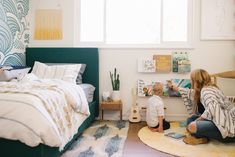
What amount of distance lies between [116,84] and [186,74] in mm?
1083

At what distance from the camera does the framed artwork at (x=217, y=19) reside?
3725 mm

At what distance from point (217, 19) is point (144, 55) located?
3.96 feet

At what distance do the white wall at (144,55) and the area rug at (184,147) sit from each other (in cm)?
95

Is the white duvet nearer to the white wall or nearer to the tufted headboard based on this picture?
the tufted headboard

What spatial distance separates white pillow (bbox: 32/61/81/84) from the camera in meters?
3.45

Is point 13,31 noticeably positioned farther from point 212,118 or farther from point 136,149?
point 212,118

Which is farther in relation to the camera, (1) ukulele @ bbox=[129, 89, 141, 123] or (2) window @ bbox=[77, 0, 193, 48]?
(2) window @ bbox=[77, 0, 193, 48]

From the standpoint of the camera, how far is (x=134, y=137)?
2.99 meters

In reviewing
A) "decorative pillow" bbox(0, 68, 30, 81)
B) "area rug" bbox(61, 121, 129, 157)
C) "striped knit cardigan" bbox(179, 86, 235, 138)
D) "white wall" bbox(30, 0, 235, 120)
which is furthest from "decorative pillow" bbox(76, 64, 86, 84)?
"striped knit cardigan" bbox(179, 86, 235, 138)

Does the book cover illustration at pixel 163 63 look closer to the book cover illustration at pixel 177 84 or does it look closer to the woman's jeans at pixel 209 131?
the book cover illustration at pixel 177 84

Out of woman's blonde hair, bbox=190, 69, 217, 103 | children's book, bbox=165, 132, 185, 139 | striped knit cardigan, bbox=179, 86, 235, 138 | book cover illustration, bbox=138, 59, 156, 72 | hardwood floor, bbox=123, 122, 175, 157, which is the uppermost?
book cover illustration, bbox=138, 59, 156, 72

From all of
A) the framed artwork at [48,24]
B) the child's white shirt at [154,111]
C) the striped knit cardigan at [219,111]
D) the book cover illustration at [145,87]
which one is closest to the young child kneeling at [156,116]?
the child's white shirt at [154,111]

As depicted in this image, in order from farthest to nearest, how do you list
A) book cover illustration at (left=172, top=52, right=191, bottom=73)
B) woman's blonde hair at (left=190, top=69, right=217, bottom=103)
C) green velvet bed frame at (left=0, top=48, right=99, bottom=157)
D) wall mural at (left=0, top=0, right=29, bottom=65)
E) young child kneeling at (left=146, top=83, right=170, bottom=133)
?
green velvet bed frame at (left=0, top=48, right=99, bottom=157), book cover illustration at (left=172, top=52, right=191, bottom=73), wall mural at (left=0, top=0, right=29, bottom=65), young child kneeling at (left=146, top=83, right=170, bottom=133), woman's blonde hair at (left=190, top=69, right=217, bottom=103)

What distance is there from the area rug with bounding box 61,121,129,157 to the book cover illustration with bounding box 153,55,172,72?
100cm
